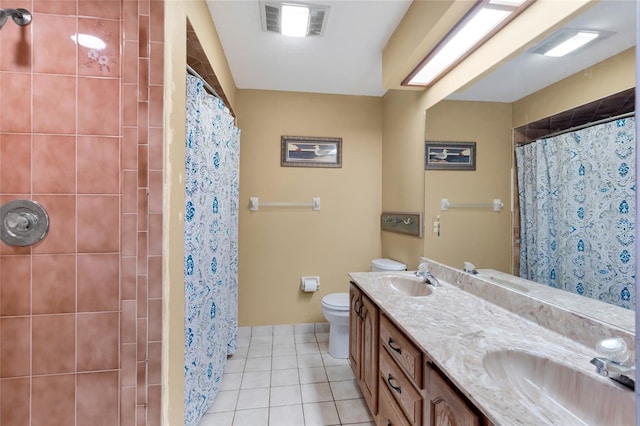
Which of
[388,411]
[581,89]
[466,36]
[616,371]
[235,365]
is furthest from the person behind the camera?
[235,365]

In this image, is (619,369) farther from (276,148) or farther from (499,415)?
(276,148)

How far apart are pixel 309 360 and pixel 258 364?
42 centimetres

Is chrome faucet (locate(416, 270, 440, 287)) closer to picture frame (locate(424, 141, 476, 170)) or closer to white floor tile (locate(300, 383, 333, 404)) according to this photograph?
picture frame (locate(424, 141, 476, 170))

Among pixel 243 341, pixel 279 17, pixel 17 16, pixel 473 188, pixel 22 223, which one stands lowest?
pixel 243 341

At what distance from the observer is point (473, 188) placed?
1.59 meters

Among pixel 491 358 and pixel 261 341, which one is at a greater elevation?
pixel 491 358

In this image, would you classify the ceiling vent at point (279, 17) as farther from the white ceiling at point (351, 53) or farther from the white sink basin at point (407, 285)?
the white sink basin at point (407, 285)

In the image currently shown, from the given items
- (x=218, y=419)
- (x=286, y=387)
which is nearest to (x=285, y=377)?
(x=286, y=387)

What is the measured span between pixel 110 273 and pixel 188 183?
1.75ft

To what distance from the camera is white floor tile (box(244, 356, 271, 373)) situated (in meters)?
2.19

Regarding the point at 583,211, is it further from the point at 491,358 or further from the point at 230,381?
the point at 230,381

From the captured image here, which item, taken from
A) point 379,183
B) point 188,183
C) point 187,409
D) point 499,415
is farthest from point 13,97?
point 379,183

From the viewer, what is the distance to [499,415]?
61cm

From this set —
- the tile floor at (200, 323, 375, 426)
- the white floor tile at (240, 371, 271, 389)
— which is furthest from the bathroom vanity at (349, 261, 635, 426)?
the white floor tile at (240, 371, 271, 389)
